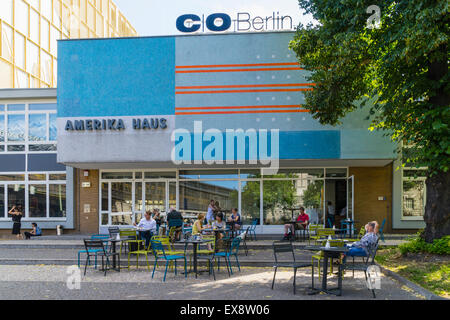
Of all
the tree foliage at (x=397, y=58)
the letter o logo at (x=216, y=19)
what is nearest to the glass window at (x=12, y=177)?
the letter o logo at (x=216, y=19)

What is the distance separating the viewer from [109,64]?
595 inches

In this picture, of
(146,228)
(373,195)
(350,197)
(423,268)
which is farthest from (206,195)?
(423,268)

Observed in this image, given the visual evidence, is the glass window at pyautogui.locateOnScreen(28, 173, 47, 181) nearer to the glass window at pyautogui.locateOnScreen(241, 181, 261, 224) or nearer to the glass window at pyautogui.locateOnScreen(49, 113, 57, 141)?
the glass window at pyautogui.locateOnScreen(49, 113, 57, 141)

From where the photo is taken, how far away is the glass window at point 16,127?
17312mm

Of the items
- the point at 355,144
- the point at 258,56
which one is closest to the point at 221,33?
the point at 258,56

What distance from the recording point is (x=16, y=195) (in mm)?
17406

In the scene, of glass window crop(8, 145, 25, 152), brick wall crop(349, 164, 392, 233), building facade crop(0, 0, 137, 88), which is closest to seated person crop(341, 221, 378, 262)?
brick wall crop(349, 164, 392, 233)

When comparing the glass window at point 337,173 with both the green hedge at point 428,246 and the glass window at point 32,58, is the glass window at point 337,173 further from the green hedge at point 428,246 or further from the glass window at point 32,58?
the glass window at point 32,58

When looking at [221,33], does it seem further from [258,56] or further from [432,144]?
[432,144]

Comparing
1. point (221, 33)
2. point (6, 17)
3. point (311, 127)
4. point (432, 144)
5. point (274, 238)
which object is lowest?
point (274, 238)

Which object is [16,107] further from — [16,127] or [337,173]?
[337,173]

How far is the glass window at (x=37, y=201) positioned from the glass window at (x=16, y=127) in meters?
2.29
